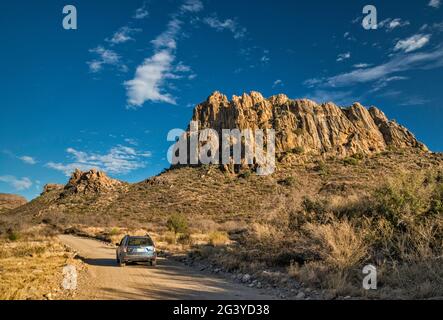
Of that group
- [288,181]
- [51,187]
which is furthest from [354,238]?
[51,187]

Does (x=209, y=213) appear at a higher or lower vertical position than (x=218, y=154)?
lower

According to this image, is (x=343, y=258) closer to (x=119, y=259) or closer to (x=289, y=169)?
(x=119, y=259)

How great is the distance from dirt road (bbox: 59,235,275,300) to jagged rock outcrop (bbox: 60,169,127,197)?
65.6m

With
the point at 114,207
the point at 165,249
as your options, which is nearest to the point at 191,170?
the point at 114,207

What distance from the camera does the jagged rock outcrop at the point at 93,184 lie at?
271 ft

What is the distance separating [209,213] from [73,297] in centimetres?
4305

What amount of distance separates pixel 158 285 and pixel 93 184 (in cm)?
7528

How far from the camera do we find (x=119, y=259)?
19.8m

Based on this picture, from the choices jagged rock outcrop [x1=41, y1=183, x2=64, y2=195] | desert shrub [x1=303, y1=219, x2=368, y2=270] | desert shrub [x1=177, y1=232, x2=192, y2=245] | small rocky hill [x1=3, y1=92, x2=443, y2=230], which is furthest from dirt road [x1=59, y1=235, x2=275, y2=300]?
jagged rock outcrop [x1=41, y1=183, x2=64, y2=195]

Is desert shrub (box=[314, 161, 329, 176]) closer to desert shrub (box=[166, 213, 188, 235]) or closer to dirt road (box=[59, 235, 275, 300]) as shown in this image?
desert shrub (box=[166, 213, 188, 235])

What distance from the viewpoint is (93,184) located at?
8419 centimetres

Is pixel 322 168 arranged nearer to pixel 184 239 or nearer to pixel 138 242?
pixel 184 239

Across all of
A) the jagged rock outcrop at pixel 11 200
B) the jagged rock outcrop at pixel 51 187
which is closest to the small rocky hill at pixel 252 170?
the jagged rock outcrop at pixel 51 187
